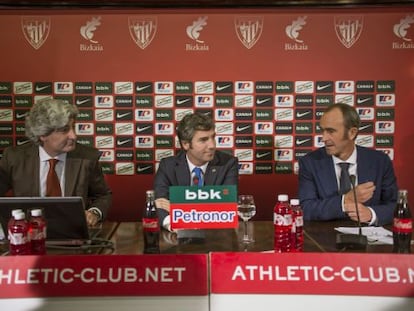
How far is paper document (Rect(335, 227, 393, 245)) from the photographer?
66.7 inches

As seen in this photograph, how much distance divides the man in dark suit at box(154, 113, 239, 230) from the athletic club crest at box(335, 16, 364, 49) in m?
1.31

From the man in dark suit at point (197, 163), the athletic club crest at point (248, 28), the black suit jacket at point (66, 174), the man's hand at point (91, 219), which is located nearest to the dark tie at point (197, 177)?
the man in dark suit at point (197, 163)

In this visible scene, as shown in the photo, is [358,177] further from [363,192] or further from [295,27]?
[295,27]

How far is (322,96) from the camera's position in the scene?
321 centimetres

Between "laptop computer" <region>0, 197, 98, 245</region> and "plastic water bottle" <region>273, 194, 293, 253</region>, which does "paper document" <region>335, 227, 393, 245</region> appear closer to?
"plastic water bottle" <region>273, 194, 293, 253</region>

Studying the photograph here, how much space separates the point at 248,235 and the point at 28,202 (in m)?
0.87

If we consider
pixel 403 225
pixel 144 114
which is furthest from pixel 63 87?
pixel 403 225

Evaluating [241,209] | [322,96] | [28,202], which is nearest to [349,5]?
[322,96]

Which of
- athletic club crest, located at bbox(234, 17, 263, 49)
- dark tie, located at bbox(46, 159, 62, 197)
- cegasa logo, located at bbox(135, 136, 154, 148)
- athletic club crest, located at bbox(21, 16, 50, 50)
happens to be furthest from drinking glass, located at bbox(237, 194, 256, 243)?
athletic club crest, located at bbox(21, 16, 50, 50)

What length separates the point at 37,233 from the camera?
4.91ft

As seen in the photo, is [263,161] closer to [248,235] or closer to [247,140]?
[247,140]

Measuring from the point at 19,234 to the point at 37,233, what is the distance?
80 mm

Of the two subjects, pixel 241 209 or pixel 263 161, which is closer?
pixel 241 209

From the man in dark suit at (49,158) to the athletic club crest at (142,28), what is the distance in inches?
37.6
